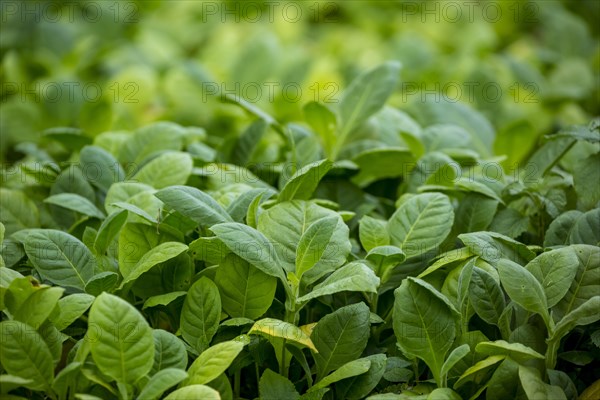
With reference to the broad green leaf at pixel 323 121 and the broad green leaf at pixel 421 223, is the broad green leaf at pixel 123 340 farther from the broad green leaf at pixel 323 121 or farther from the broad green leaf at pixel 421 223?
the broad green leaf at pixel 323 121

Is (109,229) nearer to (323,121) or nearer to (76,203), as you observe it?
(76,203)

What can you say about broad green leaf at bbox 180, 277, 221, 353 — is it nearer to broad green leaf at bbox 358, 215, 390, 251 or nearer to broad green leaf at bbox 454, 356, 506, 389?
broad green leaf at bbox 358, 215, 390, 251

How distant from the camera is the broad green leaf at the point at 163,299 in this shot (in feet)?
3.89

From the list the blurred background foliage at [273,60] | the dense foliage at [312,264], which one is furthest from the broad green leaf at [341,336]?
the blurred background foliage at [273,60]

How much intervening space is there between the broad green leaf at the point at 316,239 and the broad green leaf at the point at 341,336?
0.34 feet

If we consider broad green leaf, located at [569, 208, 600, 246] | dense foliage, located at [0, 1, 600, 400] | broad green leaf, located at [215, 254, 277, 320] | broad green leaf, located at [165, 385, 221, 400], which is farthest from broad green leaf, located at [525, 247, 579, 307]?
broad green leaf, located at [165, 385, 221, 400]

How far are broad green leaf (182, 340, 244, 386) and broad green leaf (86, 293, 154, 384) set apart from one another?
7 cm

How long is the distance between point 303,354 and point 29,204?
734 millimetres

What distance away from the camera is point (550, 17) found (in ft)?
9.86

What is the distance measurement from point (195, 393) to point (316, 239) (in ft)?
1.06

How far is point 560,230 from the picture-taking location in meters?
1.34

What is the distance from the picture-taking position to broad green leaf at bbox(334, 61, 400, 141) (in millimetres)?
1769

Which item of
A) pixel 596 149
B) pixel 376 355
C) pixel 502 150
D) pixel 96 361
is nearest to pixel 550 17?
pixel 502 150

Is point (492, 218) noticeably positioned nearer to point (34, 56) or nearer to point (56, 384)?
point (56, 384)
